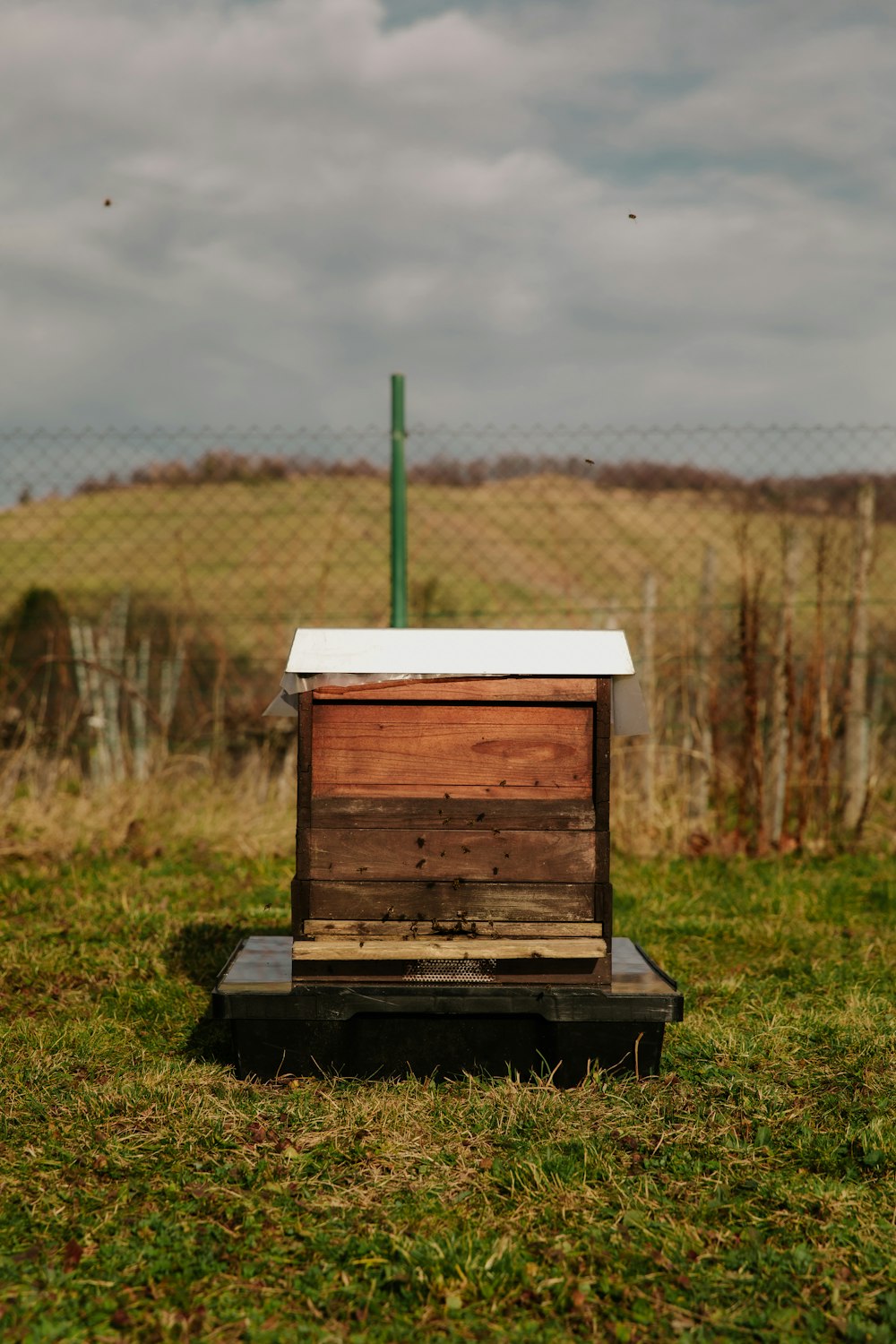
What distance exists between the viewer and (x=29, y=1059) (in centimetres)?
384

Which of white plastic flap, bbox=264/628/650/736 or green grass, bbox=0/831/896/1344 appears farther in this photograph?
white plastic flap, bbox=264/628/650/736

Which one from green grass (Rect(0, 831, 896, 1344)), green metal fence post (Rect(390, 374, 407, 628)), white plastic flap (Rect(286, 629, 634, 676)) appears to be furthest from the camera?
green metal fence post (Rect(390, 374, 407, 628))

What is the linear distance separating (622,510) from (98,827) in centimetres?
621

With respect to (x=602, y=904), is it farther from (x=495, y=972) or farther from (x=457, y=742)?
(x=457, y=742)

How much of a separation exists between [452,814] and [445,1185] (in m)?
1.12

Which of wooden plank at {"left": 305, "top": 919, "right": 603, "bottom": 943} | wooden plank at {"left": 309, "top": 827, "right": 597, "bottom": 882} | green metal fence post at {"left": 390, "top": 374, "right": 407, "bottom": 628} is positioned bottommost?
wooden plank at {"left": 305, "top": 919, "right": 603, "bottom": 943}

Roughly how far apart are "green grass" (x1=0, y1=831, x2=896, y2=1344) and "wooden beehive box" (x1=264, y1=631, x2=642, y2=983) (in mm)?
500

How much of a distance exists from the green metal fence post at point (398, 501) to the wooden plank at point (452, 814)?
3510mm

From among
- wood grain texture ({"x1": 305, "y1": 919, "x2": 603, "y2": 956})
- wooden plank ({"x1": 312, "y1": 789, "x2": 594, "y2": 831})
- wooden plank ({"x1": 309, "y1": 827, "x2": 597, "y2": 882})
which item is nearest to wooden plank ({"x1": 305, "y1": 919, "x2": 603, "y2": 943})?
wood grain texture ({"x1": 305, "y1": 919, "x2": 603, "y2": 956})

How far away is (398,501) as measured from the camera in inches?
282

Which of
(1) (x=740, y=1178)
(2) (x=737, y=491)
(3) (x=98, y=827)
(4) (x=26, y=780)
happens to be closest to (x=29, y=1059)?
(1) (x=740, y=1178)

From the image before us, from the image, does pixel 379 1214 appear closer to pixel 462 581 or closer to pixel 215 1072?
pixel 215 1072

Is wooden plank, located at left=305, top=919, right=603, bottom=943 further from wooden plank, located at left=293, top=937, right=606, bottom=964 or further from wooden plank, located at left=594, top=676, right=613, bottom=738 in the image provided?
wooden plank, located at left=594, top=676, right=613, bottom=738

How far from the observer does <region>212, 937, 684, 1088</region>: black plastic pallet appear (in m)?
3.60
